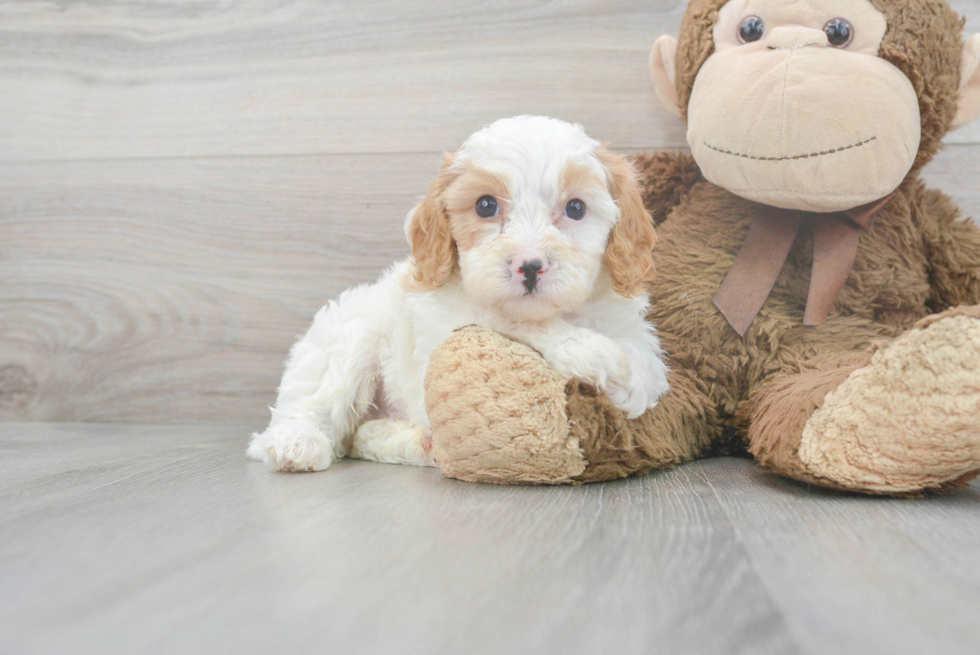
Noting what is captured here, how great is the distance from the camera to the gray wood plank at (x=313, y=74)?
1664 millimetres

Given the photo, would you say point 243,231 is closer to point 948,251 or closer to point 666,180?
point 666,180

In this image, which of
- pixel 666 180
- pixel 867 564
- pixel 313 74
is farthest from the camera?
pixel 313 74

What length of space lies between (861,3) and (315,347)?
110cm

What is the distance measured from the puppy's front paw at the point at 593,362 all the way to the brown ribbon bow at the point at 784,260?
0.34 m

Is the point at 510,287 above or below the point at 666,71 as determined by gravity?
below

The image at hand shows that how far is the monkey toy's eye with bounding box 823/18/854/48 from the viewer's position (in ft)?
3.92

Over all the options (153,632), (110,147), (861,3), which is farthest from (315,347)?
(861,3)

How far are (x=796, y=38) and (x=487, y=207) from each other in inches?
23.1

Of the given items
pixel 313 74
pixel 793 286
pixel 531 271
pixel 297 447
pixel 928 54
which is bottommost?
pixel 297 447

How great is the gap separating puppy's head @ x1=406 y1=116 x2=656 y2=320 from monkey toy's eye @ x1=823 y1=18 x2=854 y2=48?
1.35 ft

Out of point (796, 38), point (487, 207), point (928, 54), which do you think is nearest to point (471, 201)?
point (487, 207)

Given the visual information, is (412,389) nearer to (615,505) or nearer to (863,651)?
(615,505)

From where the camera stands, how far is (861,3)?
1201 mm

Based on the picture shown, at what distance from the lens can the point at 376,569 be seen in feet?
2.30
